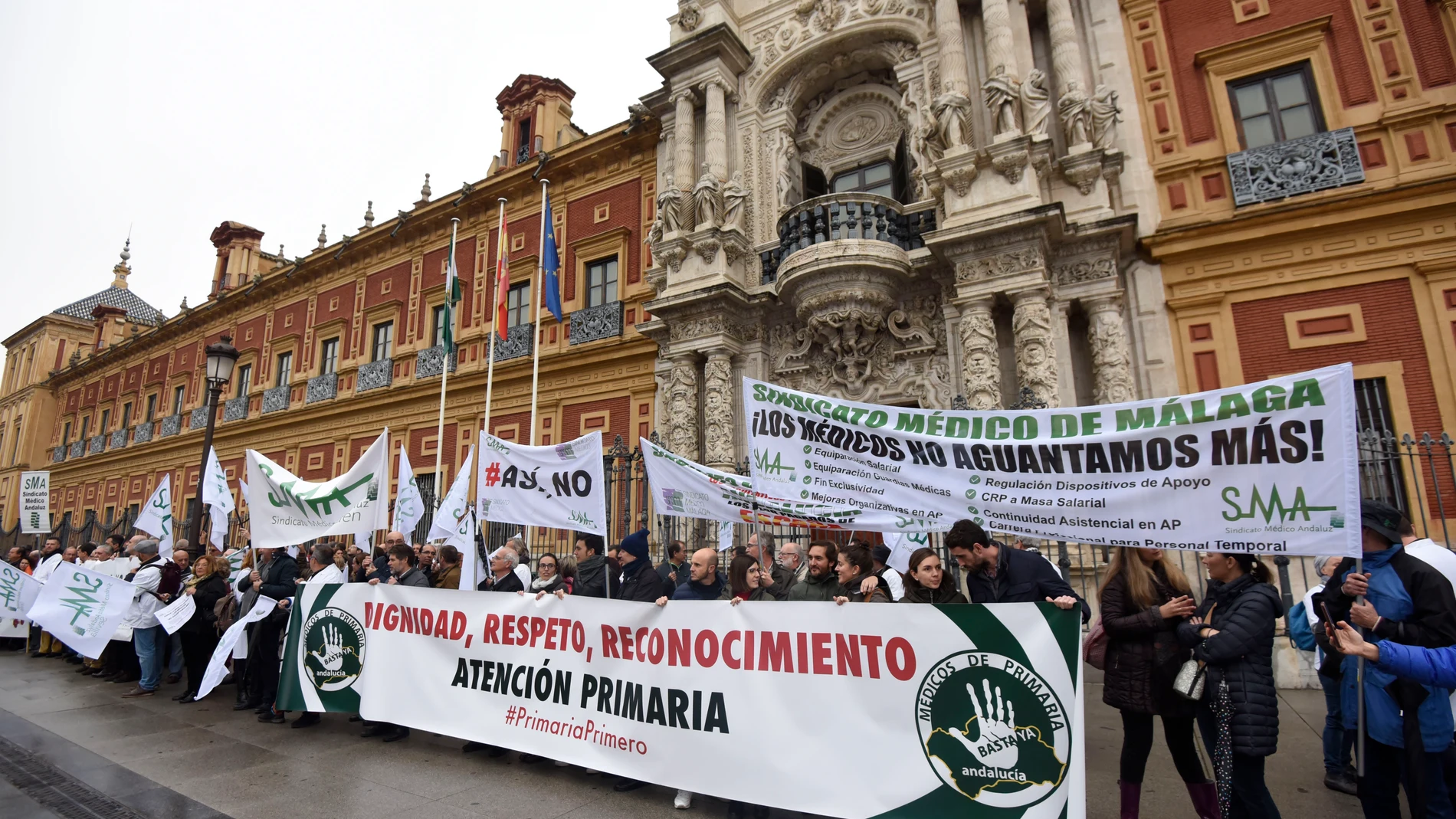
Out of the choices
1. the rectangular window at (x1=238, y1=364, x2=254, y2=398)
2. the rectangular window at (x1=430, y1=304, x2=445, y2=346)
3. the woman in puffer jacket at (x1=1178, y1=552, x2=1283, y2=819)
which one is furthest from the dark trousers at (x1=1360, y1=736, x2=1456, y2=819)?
the rectangular window at (x1=238, y1=364, x2=254, y2=398)

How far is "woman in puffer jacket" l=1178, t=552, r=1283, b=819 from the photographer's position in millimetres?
3306

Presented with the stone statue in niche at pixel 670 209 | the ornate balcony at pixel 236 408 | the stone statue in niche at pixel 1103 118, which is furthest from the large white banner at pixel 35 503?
the stone statue in niche at pixel 1103 118

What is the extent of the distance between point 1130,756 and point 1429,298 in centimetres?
920

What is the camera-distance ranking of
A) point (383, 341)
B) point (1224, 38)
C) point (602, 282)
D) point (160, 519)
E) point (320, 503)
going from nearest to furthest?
point (320, 503), point (1224, 38), point (160, 519), point (602, 282), point (383, 341)

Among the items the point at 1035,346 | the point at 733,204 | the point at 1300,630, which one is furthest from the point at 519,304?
the point at 1300,630

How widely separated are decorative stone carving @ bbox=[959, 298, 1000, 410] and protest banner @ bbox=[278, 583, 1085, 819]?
21.7 ft

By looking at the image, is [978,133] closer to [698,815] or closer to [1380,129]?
[1380,129]

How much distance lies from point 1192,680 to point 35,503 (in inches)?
825

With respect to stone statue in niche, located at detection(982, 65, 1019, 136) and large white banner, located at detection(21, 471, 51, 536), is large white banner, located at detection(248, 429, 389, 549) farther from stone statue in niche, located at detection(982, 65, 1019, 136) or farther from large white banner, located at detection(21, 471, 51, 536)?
large white banner, located at detection(21, 471, 51, 536)

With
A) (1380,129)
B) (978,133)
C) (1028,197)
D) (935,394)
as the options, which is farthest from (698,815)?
(1380,129)

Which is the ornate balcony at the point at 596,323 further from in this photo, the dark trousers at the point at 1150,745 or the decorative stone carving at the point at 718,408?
the dark trousers at the point at 1150,745

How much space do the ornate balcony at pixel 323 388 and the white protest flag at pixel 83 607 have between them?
43.6ft

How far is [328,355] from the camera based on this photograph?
22531 millimetres

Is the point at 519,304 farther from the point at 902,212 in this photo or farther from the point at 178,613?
the point at 178,613
